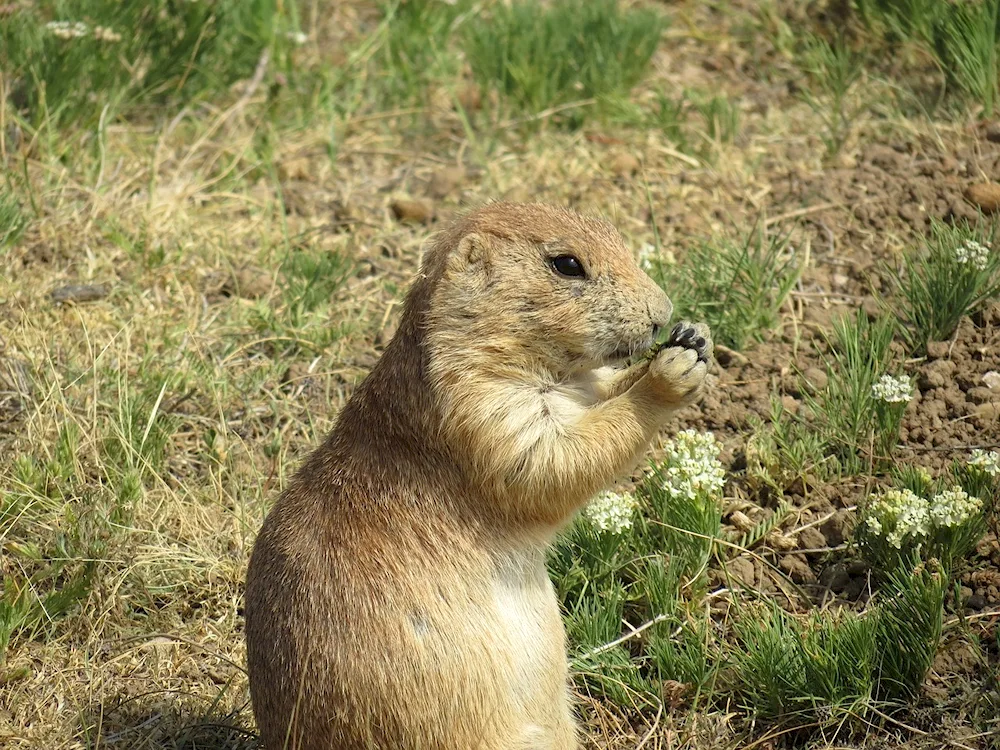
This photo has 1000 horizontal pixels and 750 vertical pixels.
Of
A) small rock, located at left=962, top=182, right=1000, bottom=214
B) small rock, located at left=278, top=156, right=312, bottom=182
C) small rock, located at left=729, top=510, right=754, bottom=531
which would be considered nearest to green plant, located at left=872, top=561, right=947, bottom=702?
small rock, located at left=729, top=510, right=754, bottom=531

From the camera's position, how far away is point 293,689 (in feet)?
10.8

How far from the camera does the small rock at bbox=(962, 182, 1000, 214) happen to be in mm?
5414

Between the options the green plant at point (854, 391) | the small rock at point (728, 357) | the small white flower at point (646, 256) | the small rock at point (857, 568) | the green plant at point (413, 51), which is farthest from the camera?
the green plant at point (413, 51)

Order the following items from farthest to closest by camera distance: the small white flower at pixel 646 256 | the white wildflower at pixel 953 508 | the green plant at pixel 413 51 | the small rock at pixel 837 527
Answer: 1. the green plant at pixel 413 51
2. the small white flower at pixel 646 256
3. the small rock at pixel 837 527
4. the white wildflower at pixel 953 508

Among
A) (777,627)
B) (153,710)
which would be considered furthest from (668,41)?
(153,710)

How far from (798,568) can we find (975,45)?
2.98 meters

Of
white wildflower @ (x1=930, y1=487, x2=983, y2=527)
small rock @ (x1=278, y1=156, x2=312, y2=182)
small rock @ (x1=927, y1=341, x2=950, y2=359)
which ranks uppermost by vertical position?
white wildflower @ (x1=930, y1=487, x2=983, y2=527)

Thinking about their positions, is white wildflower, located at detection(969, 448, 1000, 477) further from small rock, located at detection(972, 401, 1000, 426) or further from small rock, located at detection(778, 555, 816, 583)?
small rock, located at detection(778, 555, 816, 583)

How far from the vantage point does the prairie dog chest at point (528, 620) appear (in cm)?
348

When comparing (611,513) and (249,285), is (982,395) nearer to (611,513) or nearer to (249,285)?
(611,513)

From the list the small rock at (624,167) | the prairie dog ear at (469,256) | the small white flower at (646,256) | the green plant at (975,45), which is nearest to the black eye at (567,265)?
the prairie dog ear at (469,256)

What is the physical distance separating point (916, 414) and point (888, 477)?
29 centimetres

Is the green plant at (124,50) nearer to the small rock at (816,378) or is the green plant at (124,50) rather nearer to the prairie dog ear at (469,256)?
the prairie dog ear at (469,256)

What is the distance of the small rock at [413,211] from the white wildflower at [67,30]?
1.74 m
